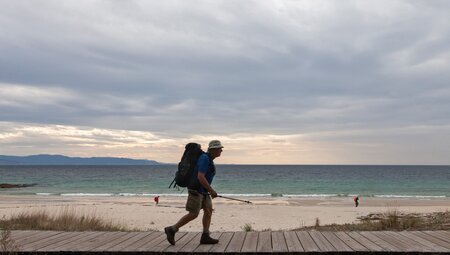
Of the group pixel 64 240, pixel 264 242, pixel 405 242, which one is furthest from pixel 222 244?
pixel 405 242

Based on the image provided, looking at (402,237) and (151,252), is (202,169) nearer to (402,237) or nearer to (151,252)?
(151,252)

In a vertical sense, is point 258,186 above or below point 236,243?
below

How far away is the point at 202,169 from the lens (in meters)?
7.02

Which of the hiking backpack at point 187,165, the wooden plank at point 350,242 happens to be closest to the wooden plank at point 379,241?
the wooden plank at point 350,242

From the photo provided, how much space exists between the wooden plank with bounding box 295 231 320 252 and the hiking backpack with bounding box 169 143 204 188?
6.57ft

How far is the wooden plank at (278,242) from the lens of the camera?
6.74m

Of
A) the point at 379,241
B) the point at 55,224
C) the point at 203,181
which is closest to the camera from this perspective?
the point at 203,181

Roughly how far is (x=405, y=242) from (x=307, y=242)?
1530 mm

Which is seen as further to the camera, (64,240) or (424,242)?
(64,240)

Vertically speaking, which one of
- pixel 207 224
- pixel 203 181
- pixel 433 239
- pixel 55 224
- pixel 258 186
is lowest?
pixel 258 186

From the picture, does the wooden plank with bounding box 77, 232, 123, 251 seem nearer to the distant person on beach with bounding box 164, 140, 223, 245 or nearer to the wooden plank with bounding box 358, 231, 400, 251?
the distant person on beach with bounding box 164, 140, 223, 245

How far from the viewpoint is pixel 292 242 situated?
7.31m

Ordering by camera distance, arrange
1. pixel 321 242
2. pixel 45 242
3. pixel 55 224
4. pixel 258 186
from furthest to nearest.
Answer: pixel 258 186, pixel 55 224, pixel 45 242, pixel 321 242

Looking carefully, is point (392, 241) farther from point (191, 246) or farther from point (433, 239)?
point (191, 246)
